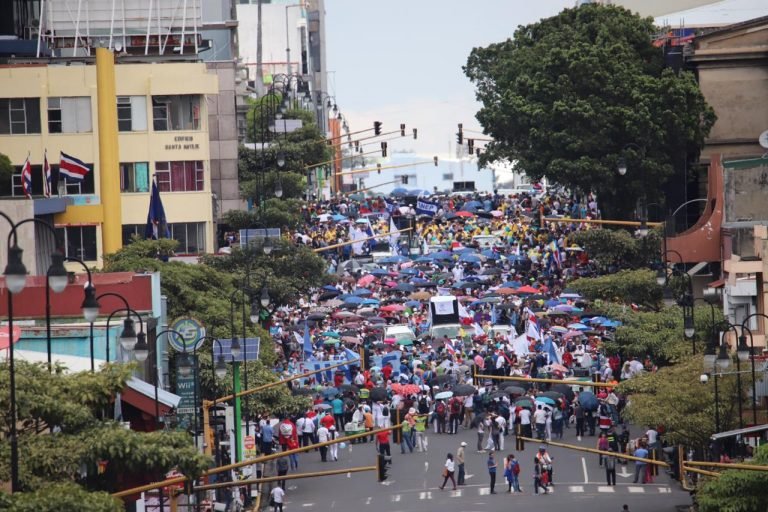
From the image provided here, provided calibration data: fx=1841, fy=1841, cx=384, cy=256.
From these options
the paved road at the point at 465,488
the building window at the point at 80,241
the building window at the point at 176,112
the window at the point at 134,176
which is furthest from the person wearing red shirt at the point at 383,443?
the building window at the point at 176,112

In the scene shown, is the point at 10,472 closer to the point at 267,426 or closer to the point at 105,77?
the point at 267,426

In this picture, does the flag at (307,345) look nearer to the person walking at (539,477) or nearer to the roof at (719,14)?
the person walking at (539,477)

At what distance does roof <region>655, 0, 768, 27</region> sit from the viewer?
109625 mm

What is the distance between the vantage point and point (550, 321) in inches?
2714

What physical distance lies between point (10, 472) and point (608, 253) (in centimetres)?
5151

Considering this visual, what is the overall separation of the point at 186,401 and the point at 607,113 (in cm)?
4265

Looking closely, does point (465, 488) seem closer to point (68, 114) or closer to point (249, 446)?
point (249, 446)

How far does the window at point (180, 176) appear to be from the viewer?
267 feet

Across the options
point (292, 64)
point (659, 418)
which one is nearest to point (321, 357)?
point (659, 418)

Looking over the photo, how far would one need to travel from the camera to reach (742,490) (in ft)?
121

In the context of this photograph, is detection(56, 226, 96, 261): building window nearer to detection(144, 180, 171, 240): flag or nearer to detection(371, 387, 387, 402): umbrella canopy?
detection(144, 180, 171, 240): flag

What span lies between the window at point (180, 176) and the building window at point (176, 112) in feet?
5.48

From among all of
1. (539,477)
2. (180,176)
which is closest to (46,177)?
(180,176)

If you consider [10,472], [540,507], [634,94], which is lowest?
[540,507]
